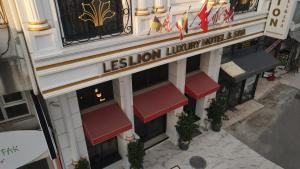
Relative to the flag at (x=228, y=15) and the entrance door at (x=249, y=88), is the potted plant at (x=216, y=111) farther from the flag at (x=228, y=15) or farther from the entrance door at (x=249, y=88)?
the flag at (x=228, y=15)

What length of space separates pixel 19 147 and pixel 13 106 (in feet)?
5.49

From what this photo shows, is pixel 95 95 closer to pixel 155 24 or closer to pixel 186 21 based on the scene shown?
pixel 155 24

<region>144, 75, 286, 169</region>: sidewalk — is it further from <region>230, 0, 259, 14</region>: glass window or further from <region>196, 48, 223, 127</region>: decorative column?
<region>230, 0, 259, 14</region>: glass window

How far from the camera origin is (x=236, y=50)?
48.3ft

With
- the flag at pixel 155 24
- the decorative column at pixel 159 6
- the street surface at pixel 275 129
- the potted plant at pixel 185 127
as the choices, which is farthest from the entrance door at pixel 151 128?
the decorative column at pixel 159 6

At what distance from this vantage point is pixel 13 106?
789cm

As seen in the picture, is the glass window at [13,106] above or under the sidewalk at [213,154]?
above

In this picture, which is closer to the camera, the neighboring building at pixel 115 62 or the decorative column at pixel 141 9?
the neighboring building at pixel 115 62

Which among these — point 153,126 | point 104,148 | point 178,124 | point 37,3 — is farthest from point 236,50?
point 37,3

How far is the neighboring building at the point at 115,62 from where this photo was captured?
6.54 metres

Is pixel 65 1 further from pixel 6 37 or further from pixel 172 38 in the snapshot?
pixel 172 38

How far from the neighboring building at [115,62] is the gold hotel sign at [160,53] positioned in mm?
36

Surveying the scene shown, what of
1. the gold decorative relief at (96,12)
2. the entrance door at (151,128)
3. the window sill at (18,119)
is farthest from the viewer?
the entrance door at (151,128)

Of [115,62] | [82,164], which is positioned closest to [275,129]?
[82,164]
